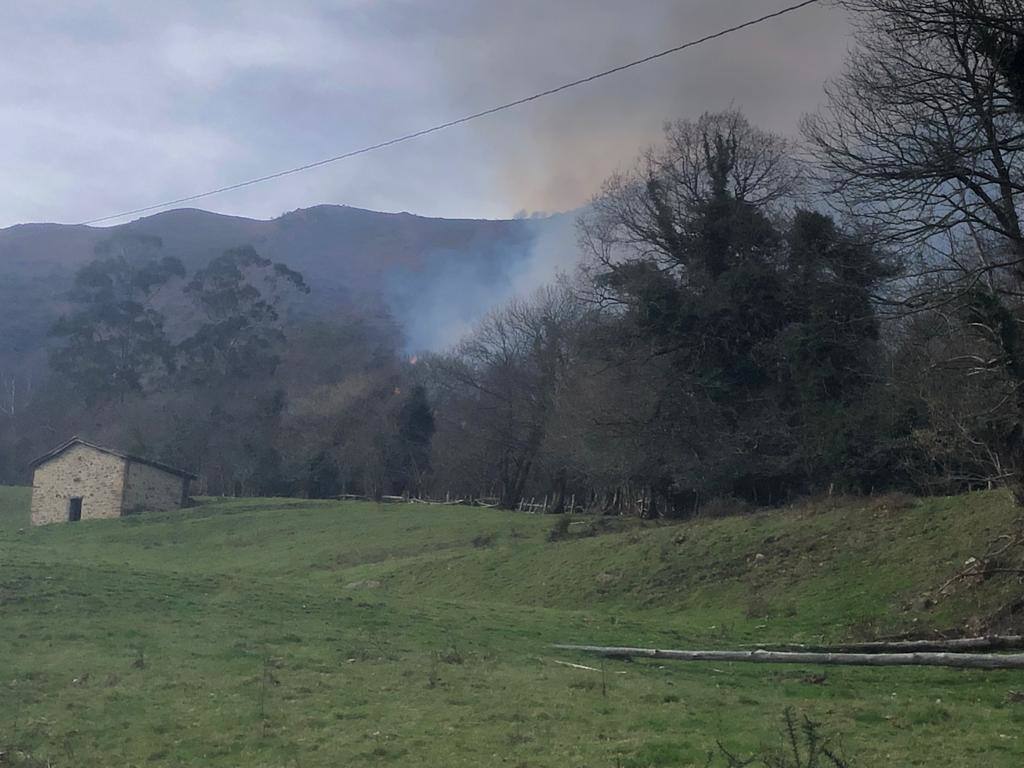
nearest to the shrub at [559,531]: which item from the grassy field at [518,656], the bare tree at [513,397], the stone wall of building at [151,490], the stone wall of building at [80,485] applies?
the grassy field at [518,656]

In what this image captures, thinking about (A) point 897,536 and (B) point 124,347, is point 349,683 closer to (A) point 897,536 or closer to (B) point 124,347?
(A) point 897,536

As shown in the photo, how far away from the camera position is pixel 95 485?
58500mm

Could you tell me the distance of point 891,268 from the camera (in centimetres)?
2005

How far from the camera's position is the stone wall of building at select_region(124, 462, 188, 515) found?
58.0 meters

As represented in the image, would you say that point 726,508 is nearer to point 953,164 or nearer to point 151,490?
point 953,164

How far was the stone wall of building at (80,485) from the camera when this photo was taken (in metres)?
58.0

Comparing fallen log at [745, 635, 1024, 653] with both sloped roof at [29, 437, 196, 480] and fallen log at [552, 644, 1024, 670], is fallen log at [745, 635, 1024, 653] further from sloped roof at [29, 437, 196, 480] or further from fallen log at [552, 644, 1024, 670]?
sloped roof at [29, 437, 196, 480]

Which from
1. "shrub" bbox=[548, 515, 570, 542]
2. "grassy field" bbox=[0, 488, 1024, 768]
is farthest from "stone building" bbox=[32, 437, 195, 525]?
"shrub" bbox=[548, 515, 570, 542]

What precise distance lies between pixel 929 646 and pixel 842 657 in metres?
1.94

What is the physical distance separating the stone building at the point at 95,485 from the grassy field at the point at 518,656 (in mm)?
27768

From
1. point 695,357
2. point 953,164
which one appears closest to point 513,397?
point 695,357

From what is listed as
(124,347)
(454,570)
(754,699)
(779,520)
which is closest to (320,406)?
(124,347)

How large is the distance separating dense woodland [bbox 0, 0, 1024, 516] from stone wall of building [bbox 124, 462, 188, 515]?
13.5 metres

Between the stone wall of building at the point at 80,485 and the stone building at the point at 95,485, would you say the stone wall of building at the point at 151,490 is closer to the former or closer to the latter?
the stone building at the point at 95,485
